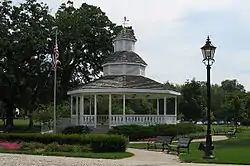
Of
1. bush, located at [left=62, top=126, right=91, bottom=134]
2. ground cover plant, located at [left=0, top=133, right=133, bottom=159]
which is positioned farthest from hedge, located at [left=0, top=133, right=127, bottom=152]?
bush, located at [left=62, top=126, right=91, bottom=134]

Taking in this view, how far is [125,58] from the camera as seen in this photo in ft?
149

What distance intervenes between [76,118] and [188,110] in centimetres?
3716

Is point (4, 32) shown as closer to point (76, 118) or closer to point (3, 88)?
point (3, 88)

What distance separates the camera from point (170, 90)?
41.3 metres

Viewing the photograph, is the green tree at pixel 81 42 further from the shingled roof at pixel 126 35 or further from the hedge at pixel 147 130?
the hedge at pixel 147 130

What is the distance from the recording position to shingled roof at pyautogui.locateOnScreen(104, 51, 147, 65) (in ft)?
147

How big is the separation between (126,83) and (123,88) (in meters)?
1.67

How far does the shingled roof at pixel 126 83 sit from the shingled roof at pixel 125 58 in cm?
175

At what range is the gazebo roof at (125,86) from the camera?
39.8 metres

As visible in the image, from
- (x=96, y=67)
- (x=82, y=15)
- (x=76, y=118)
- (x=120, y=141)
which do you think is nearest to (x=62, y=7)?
(x=82, y=15)

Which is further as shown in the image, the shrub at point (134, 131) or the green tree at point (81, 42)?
the green tree at point (81, 42)

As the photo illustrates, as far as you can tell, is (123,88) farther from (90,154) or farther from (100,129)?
(90,154)

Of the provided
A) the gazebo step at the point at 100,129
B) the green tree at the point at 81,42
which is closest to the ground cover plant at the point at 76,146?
the gazebo step at the point at 100,129

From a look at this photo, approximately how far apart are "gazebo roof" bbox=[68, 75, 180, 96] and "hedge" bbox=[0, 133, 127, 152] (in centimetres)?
1193
